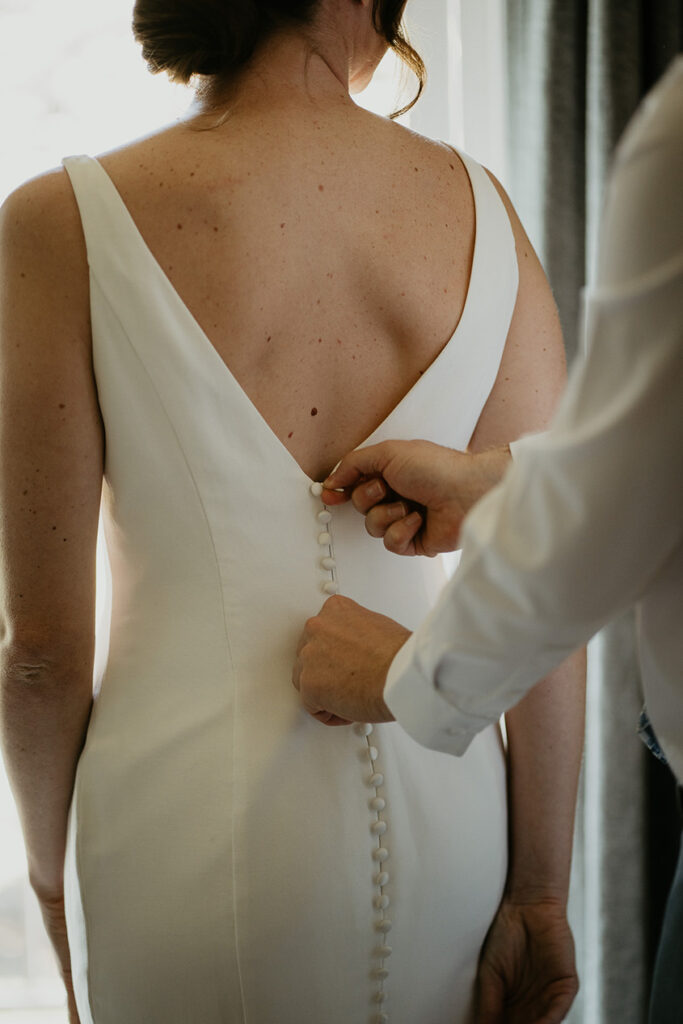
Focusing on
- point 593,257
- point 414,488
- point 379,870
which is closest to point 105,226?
point 414,488

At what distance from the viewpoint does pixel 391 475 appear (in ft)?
3.03

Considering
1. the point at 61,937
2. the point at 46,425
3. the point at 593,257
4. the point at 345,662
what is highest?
the point at 593,257

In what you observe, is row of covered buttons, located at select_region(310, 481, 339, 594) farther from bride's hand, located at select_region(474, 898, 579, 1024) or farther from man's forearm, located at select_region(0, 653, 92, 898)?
bride's hand, located at select_region(474, 898, 579, 1024)

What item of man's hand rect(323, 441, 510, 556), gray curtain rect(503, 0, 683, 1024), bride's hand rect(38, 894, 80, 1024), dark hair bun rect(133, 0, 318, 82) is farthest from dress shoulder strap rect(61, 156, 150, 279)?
gray curtain rect(503, 0, 683, 1024)

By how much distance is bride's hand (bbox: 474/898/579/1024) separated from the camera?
3.32ft

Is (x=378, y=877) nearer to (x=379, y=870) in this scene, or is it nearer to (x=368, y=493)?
(x=379, y=870)

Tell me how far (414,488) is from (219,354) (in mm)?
242

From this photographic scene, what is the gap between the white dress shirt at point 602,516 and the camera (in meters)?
0.49

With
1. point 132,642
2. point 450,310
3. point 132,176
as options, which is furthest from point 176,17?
point 132,642

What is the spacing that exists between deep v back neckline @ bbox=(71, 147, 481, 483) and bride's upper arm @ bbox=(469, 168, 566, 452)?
117 millimetres

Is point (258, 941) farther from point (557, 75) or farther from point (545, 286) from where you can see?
point (557, 75)

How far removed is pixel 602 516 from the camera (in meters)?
0.55

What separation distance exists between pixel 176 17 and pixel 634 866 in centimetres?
157

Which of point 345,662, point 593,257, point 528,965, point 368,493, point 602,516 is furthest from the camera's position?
point 593,257
